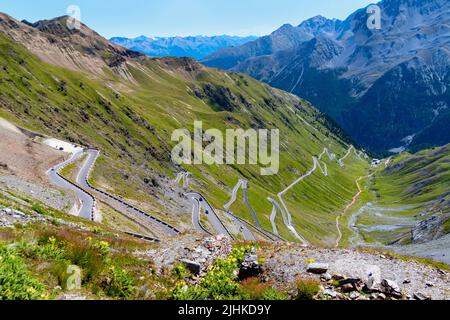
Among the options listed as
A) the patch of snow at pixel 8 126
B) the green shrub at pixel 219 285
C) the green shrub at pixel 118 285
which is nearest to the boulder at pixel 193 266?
the green shrub at pixel 219 285

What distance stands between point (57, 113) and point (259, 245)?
462 feet

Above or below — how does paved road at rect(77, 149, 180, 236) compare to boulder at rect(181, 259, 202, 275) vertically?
above

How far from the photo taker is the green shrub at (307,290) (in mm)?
17719

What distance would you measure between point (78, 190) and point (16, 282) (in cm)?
5529

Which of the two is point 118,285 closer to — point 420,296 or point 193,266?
point 193,266

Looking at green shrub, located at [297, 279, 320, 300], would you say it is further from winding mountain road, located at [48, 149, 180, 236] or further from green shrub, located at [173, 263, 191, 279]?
winding mountain road, located at [48, 149, 180, 236]

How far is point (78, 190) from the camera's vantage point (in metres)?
64.9

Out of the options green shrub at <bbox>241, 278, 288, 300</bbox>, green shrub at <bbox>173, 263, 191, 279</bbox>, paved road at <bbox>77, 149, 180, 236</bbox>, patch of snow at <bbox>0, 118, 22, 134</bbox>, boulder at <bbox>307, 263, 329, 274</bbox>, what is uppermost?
patch of snow at <bbox>0, 118, 22, 134</bbox>

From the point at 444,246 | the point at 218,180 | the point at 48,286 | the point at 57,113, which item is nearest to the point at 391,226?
the point at 218,180

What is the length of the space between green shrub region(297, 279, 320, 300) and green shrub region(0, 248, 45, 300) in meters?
11.5

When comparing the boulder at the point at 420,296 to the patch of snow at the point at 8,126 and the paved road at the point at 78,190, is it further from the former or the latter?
the patch of snow at the point at 8,126

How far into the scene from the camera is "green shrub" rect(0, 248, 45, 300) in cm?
1228

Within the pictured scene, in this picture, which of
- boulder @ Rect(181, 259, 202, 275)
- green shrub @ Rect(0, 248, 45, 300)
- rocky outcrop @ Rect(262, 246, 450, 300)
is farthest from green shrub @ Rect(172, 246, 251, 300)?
green shrub @ Rect(0, 248, 45, 300)
